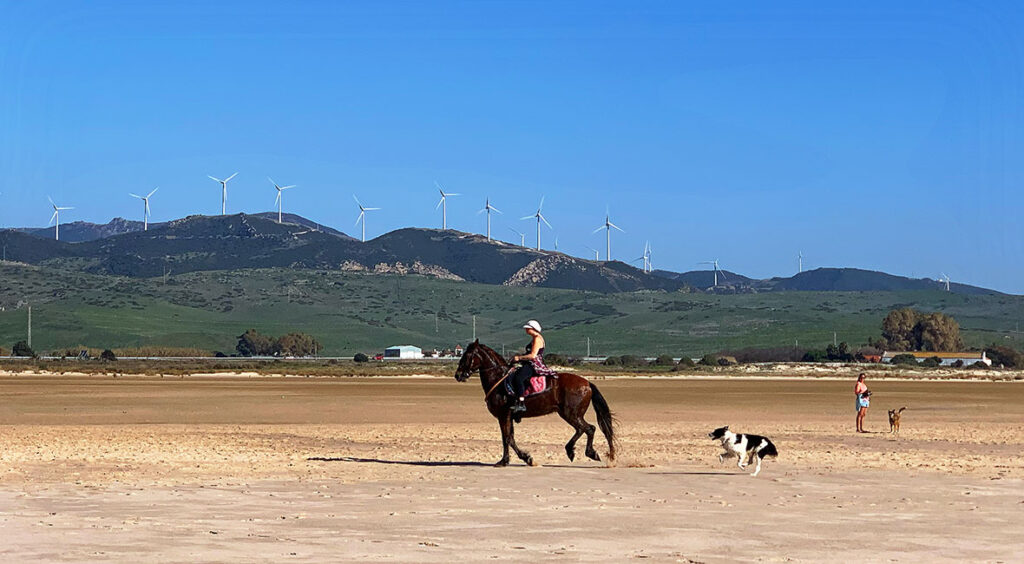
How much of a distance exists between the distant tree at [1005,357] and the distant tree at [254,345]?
87286mm

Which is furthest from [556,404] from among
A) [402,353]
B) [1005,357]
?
[402,353]

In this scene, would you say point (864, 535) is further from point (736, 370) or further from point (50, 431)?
point (736, 370)

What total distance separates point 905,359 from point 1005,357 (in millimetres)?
17308

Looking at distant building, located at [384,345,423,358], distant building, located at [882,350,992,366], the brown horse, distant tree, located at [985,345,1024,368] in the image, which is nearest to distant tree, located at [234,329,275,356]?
distant building, located at [384,345,423,358]

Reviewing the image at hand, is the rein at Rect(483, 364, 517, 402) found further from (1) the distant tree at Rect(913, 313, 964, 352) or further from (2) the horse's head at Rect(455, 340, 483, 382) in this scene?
(1) the distant tree at Rect(913, 313, 964, 352)

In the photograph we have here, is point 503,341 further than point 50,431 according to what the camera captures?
Yes

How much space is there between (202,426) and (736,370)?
88152 millimetres

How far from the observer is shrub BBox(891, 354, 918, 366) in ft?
455

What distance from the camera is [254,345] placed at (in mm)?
174250

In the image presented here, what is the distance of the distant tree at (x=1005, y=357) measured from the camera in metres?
151

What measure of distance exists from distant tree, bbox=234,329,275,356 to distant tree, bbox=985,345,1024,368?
87.3m

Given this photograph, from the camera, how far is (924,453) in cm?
2709

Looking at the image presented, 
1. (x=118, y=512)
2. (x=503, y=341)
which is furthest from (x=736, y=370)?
(x=118, y=512)

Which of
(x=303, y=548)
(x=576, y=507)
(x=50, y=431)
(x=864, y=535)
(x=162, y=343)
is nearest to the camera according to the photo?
(x=303, y=548)
